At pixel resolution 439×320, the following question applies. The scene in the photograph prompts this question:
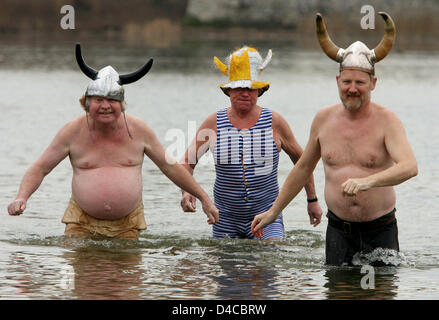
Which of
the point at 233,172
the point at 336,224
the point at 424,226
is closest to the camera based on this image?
the point at 336,224

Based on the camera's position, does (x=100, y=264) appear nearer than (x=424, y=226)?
Yes

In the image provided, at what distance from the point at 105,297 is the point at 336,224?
6.54 feet

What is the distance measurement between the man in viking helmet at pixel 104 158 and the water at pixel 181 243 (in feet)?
1.29

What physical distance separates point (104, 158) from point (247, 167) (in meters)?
1.38

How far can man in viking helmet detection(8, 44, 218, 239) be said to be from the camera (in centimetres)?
970

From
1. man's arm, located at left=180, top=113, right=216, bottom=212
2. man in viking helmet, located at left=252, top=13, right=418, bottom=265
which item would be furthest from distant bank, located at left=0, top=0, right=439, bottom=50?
man in viking helmet, located at left=252, top=13, right=418, bottom=265

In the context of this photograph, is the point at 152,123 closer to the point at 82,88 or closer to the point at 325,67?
the point at 82,88

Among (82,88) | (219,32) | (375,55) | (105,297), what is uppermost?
(219,32)

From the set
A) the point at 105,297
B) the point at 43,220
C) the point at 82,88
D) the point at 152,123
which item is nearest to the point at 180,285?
the point at 105,297

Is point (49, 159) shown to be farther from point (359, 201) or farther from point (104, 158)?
point (359, 201)

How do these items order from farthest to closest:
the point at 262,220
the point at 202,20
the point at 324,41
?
the point at 202,20 < the point at 262,220 < the point at 324,41

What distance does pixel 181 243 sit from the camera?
11.3 m

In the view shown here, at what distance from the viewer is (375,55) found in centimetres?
870

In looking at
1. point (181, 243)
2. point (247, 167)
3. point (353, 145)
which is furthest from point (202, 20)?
point (353, 145)
